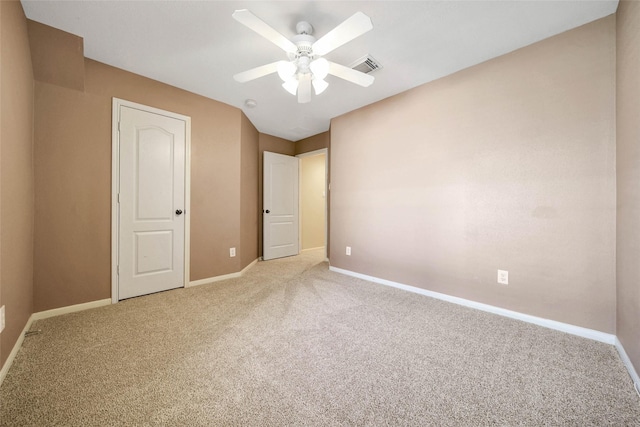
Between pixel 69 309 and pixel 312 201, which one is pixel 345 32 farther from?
pixel 312 201

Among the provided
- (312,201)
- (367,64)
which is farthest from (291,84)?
(312,201)

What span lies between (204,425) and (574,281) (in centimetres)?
259

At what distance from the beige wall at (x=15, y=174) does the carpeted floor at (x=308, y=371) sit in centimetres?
30

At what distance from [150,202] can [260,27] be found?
2149mm

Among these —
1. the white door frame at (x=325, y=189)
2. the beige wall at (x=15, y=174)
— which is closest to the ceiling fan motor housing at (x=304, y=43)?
the beige wall at (x=15, y=174)

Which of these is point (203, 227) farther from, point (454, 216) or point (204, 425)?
point (454, 216)

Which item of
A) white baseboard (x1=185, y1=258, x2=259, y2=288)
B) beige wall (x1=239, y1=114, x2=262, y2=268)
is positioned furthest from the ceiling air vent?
white baseboard (x1=185, y1=258, x2=259, y2=288)

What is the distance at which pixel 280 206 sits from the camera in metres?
4.59

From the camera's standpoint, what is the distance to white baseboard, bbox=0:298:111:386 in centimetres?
136

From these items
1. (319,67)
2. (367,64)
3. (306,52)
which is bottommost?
(319,67)

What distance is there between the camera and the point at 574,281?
71.1 inches

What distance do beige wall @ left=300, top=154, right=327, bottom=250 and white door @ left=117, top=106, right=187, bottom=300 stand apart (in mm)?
2609

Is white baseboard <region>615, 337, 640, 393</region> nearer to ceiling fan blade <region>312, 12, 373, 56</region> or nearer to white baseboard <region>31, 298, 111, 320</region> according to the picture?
ceiling fan blade <region>312, 12, 373, 56</region>

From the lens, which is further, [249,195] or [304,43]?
[249,195]
